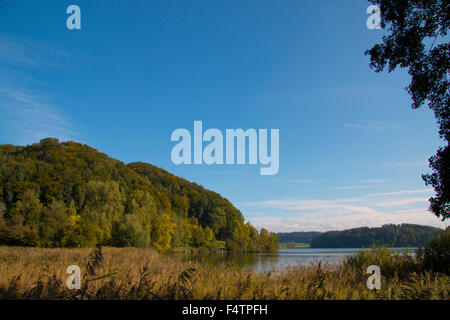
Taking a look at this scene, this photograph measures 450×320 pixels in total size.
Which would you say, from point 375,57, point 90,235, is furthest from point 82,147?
point 375,57

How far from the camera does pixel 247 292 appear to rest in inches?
213

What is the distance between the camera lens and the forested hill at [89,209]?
51781 millimetres

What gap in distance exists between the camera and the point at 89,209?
197 ft

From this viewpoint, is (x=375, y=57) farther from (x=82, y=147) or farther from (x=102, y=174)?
(x=82, y=147)

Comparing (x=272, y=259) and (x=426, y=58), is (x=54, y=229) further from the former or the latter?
(x=426, y=58)

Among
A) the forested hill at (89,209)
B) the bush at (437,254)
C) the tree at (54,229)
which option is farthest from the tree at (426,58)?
the tree at (54,229)

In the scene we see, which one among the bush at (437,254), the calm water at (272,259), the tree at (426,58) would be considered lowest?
the calm water at (272,259)

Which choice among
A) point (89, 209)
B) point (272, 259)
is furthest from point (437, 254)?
point (89, 209)

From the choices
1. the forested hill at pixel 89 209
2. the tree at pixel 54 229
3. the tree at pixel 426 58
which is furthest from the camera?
the forested hill at pixel 89 209

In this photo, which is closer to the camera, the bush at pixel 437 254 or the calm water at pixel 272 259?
the bush at pixel 437 254

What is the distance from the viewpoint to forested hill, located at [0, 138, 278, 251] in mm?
51781

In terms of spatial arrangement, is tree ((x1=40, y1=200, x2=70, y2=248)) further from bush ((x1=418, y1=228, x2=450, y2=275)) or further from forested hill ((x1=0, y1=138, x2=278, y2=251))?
bush ((x1=418, y1=228, x2=450, y2=275))

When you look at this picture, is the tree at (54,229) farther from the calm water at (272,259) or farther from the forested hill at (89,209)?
the calm water at (272,259)
